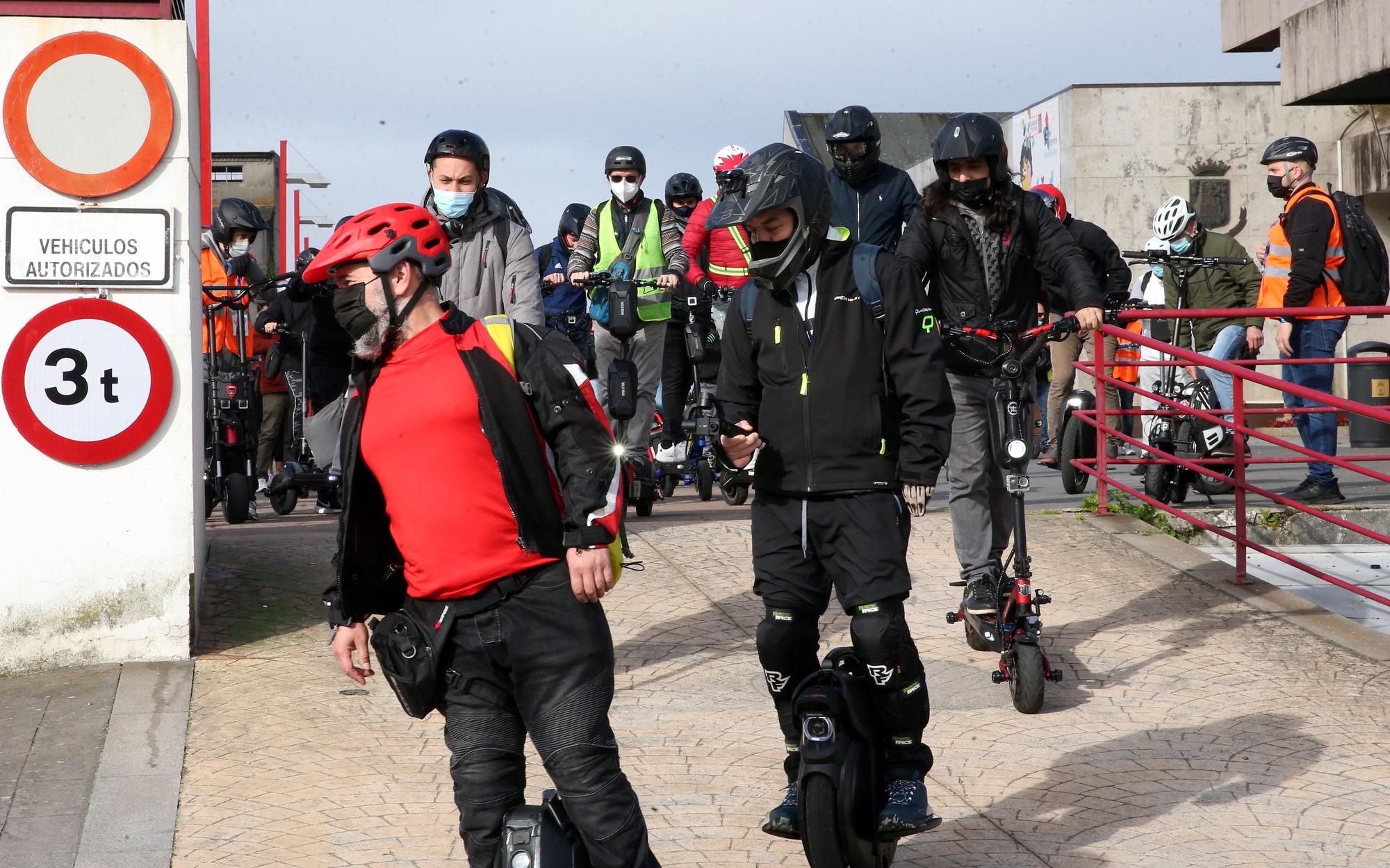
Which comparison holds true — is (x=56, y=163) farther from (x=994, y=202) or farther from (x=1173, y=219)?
(x=1173, y=219)

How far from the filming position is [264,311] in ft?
35.0

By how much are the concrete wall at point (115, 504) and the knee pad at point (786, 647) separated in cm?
328

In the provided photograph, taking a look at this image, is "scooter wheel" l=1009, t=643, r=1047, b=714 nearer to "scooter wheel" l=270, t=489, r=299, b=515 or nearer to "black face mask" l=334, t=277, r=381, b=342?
"black face mask" l=334, t=277, r=381, b=342

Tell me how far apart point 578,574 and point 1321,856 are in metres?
2.46

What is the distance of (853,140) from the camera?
785 cm

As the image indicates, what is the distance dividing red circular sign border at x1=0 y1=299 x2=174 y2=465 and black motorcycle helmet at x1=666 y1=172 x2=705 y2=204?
243 inches

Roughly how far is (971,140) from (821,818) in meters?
3.14

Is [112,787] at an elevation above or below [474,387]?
below

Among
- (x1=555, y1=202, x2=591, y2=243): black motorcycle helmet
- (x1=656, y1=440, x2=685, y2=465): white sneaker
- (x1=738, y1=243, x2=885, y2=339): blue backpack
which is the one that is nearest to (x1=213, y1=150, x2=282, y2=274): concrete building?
(x1=555, y1=202, x2=591, y2=243): black motorcycle helmet

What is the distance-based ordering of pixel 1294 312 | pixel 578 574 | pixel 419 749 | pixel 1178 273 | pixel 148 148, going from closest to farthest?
pixel 578 574 < pixel 419 749 < pixel 148 148 < pixel 1294 312 < pixel 1178 273

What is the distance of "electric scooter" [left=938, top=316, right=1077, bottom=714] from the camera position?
6066mm

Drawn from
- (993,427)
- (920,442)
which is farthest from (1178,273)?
(920,442)

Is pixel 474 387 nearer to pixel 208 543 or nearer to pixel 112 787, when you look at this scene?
pixel 112 787

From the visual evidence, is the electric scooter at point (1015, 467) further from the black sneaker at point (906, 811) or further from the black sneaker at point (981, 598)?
the black sneaker at point (906, 811)
